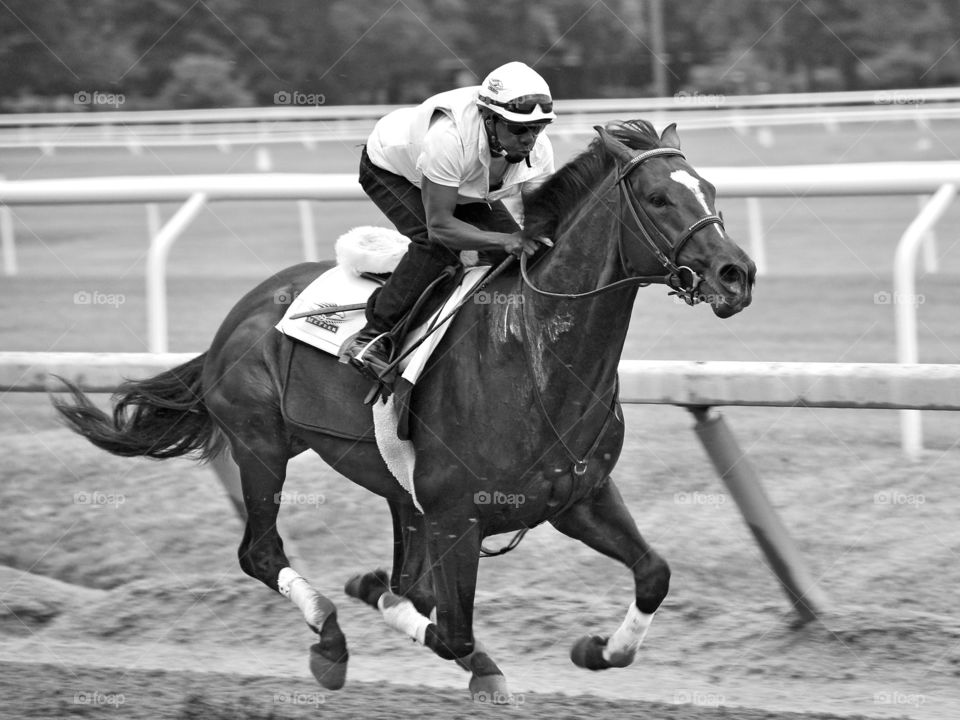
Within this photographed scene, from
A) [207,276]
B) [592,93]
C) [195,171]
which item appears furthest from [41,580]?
[592,93]

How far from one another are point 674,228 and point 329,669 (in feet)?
5.59

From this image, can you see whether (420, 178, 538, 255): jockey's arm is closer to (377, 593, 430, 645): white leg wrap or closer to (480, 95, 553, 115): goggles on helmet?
(480, 95, 553, 115): goggles on helmet

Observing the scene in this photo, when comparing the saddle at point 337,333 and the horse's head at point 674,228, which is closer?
the horse's head at point 674,228

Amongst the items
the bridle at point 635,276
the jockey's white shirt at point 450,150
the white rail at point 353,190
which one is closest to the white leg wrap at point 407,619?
the bridle at point 635,276

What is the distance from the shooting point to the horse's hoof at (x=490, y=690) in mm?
3779

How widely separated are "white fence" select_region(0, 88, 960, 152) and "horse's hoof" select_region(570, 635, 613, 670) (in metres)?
8.91

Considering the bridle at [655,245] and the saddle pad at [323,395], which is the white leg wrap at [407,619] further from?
the bridle at [655,245]

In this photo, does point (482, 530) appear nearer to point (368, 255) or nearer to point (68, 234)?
point (368, 255)

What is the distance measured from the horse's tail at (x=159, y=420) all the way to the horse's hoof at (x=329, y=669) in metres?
0.99

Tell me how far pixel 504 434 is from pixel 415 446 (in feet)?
1.00

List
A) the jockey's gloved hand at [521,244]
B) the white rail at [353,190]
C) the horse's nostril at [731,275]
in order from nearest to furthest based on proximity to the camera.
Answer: the horse's nostril at [731,275] → the jockey's gloved hand at [521,244] → the white rail at [353,190]

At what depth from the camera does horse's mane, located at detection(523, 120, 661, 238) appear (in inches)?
137

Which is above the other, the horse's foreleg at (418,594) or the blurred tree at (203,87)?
the blurred tree at (203,87)

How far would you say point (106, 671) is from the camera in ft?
14.3
